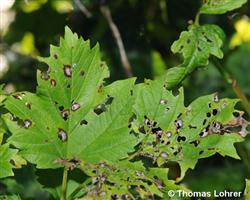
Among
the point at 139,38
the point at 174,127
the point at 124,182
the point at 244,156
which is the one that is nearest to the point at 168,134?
the point at 174,127

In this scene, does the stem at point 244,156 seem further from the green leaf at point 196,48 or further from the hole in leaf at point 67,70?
the hole in leaf at point 67,70

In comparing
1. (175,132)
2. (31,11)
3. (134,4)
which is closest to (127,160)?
(175,132)

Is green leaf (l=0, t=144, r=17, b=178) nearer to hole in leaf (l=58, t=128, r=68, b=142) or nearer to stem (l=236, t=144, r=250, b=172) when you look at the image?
hole in leaf (l=58, t=128, r=68, b=142)

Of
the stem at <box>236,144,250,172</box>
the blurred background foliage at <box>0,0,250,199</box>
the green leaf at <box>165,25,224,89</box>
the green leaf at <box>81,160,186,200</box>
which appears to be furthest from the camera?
the blurred background foliage at <box>0,0,250,199</box>

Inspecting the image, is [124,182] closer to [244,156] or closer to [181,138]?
[181,138]

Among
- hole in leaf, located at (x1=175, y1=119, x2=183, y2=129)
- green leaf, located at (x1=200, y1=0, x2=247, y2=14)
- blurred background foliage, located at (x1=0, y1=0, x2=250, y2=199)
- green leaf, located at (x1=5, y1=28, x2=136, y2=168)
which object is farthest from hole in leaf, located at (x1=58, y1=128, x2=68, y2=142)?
blurred background foliage, located at (x1=0, y1=0, x2=250, y2=199)
